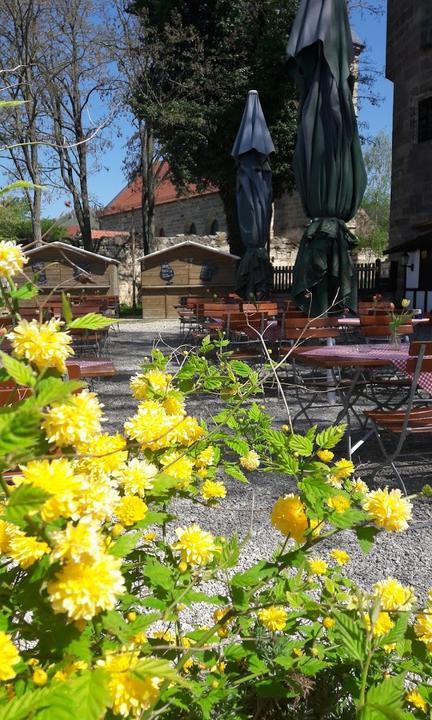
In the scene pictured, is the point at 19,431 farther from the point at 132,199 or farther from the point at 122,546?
the point at 132,199

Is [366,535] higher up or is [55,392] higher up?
[55,392]

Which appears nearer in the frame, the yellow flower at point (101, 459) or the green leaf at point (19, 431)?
the green leaf at point (19, 431)

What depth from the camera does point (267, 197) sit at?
401 inches

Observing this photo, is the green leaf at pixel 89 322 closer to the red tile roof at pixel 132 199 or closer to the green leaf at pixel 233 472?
the green leaf at pixel 233 472

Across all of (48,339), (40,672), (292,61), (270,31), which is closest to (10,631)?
(40,672)

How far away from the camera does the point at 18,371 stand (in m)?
0.75

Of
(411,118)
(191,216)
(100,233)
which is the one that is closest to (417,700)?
(411,118)

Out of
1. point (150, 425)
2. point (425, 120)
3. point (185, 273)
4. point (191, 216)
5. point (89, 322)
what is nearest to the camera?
point (89, 322)

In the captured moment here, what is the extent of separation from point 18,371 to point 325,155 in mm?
6136

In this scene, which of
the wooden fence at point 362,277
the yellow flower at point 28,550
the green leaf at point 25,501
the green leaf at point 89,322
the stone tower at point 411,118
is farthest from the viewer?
the wooden fence at point 362,277

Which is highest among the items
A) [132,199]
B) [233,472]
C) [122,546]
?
[132,199]

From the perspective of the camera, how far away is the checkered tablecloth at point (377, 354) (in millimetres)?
3541

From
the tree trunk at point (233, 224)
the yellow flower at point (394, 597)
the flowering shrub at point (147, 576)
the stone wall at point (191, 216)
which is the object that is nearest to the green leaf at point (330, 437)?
the flowering shrub at point (147, 576)

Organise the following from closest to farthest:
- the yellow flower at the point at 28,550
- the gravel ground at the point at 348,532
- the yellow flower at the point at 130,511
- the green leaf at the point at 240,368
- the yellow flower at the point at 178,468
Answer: the yellow flower at the point at 28,550
the yellow flower at the point at 130,511
the yellow flower at the point at 178,468
the green leaf at the point at 240,368
the gravel ground at the point at 348,532
